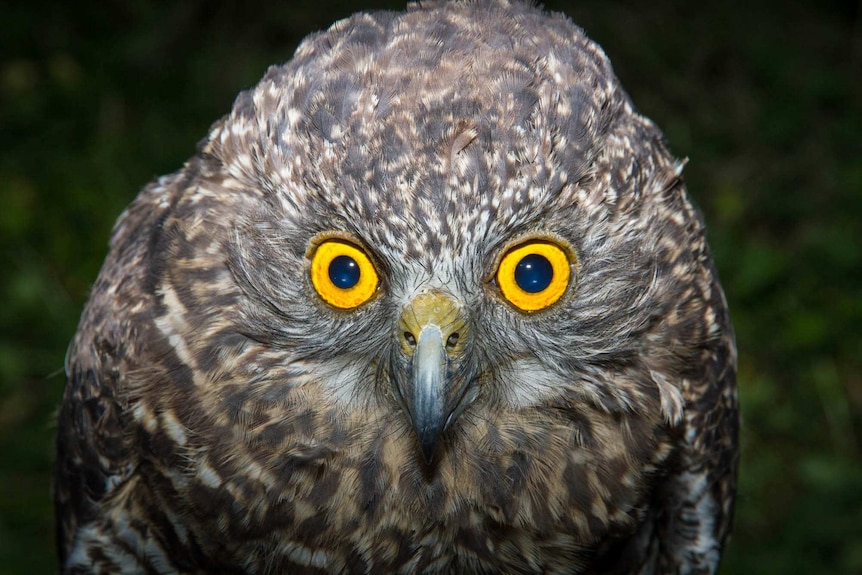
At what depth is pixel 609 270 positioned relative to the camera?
6.72 feet

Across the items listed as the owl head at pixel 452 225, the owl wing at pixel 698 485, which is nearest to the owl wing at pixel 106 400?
the owl head at pixel 452 225

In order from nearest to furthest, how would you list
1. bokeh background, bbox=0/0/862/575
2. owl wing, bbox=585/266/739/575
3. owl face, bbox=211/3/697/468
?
owl face, bbox=211/3/697/468, owl wing, bbox=585/266/739/575, bokeh background, bbox=0/0/862/575

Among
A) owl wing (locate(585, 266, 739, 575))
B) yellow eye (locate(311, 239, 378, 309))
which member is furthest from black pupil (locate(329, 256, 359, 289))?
owl wing (locate(585, 266, 739, 575))

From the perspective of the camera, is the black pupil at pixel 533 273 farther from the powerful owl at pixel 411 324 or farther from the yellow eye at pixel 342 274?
the yellow eye at pixel 342 274

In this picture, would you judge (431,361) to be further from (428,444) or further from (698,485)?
(698,485)

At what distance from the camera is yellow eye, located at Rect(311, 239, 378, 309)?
1.99 m

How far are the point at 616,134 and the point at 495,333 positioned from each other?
0.47m

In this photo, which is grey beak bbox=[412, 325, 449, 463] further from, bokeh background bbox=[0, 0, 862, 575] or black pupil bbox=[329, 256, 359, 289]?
bokeh background bbox=[0, 0, 862, 575]

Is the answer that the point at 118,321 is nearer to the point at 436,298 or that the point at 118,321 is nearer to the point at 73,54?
the point at 436,298

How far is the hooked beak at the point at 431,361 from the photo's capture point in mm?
1924

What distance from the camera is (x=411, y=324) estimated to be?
6.41 feet

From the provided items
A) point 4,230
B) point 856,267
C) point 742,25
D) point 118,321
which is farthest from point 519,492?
point 742,25

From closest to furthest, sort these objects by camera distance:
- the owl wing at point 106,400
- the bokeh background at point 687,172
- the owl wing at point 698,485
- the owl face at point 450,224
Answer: the owl face at point 450,224 < the owl wing at point 106,400 < the owl wing at point 698,485 < the bokeh background at point 687,172

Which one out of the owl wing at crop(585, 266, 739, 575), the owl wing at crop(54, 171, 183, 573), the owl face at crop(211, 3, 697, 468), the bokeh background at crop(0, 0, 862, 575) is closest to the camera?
the owl face at crop(211, 3, 697, 468)
